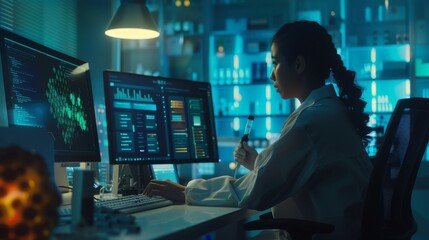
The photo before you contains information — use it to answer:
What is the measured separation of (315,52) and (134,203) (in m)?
0.82

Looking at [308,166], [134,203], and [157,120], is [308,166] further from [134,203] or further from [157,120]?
[157,120]

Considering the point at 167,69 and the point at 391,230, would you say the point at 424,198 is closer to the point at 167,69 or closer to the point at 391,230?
the point at 391,230

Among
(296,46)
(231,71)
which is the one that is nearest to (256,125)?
(231,71)

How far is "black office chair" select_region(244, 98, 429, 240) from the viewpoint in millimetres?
1592

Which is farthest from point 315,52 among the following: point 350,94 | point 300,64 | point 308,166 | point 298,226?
point 298,226

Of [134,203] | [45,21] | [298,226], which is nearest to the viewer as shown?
[298,226]

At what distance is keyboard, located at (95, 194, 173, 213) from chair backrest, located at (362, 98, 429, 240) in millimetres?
644

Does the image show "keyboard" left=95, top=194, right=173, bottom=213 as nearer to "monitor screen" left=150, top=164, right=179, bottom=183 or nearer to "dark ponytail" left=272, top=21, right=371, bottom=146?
"monitor screen" left=150, top=164, right=179, bottom=183

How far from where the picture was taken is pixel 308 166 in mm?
1730

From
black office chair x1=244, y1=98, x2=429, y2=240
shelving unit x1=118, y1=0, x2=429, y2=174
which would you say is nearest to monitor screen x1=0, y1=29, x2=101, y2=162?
black office chair x1=244, y1=98, x2=429, y2=240

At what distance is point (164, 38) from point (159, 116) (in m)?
3.78

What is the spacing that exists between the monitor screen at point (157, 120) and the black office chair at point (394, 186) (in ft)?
1.55

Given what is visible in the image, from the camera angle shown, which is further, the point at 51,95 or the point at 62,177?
the point at 62,177

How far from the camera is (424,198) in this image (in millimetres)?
4180
